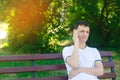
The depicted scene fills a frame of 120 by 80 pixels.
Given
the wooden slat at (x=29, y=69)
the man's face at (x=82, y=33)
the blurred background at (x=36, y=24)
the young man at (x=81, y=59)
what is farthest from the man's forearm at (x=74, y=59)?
the blurred background at (x=36, y=24)

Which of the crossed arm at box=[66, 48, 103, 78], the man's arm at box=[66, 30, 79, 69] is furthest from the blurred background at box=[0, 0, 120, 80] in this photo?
the man's arm at box=[66, 30, 79, 69]

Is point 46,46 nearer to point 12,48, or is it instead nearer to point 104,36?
point 12,48

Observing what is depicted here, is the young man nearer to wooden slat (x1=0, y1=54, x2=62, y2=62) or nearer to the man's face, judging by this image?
the man's face

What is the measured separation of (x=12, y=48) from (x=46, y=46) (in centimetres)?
192

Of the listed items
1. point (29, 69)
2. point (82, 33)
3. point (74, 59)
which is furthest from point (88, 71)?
point (29, 69)

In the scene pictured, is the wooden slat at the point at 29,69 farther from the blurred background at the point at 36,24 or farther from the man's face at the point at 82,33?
the blurred background at the point at 36,24

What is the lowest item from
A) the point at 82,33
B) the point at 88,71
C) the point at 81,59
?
the point at 88,71

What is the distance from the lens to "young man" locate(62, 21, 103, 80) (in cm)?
540

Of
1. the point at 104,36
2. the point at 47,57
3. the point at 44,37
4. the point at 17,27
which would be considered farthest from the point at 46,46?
the point at 47,57

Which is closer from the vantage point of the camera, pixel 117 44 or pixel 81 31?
pixel 81 31

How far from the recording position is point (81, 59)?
5586 mm

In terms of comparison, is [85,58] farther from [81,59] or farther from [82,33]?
[82,33]

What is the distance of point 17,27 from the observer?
1341 cm

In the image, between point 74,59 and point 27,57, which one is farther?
point 27,57
